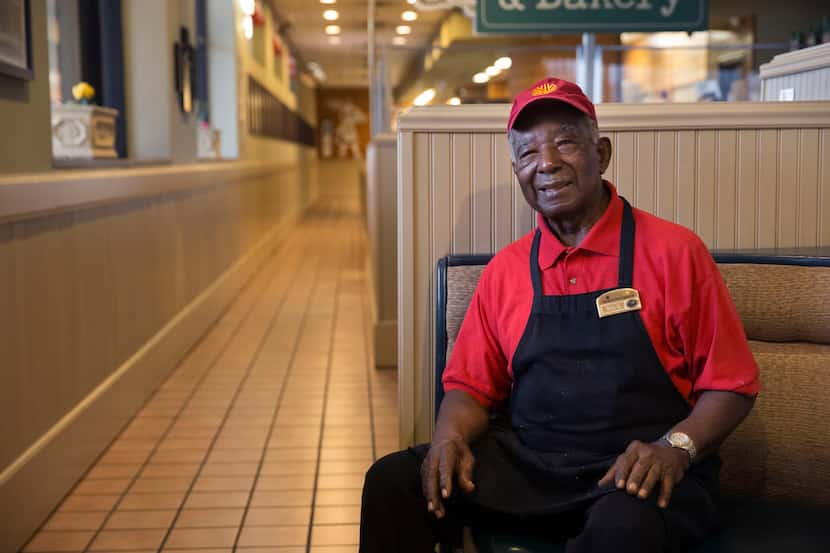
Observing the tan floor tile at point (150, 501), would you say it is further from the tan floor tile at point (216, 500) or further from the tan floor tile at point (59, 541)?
the tan floor tile at point (59, 541)

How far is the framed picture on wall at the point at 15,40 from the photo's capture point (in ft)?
10.1

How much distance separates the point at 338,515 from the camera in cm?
304

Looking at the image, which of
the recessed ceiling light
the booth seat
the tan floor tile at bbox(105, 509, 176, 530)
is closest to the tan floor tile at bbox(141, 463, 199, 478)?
the tan floor tile at bbox(105, 509, 176, 530)

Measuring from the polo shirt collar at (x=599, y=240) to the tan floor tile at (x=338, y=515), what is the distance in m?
1.47

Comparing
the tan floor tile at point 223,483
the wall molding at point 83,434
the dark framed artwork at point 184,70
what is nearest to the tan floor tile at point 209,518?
the tan floor tile at point 223,483

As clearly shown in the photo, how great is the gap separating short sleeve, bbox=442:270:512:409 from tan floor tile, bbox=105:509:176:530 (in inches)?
59.4

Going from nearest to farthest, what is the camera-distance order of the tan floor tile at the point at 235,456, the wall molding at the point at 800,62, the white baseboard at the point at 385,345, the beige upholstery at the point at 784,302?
the beige upholstery at the point at 784,302
the wall molding at the point at 800,62
the tan floor tile at the point at 235,456
the white baseboard at the point at 385,345

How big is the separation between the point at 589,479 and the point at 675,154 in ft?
3.31

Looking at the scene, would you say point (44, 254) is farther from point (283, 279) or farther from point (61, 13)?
point (283, 279)

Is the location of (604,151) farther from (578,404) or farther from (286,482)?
(286,482)

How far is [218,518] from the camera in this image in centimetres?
303

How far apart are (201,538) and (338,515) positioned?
43 cm

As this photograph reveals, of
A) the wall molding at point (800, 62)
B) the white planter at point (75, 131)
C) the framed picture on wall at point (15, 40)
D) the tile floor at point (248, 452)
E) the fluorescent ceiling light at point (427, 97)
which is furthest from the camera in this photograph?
the fluorescent ceiling light at point (427, 97)

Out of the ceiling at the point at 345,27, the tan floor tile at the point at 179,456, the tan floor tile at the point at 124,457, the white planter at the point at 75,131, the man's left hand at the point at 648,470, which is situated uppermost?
the ceiling at the point at 345,27
